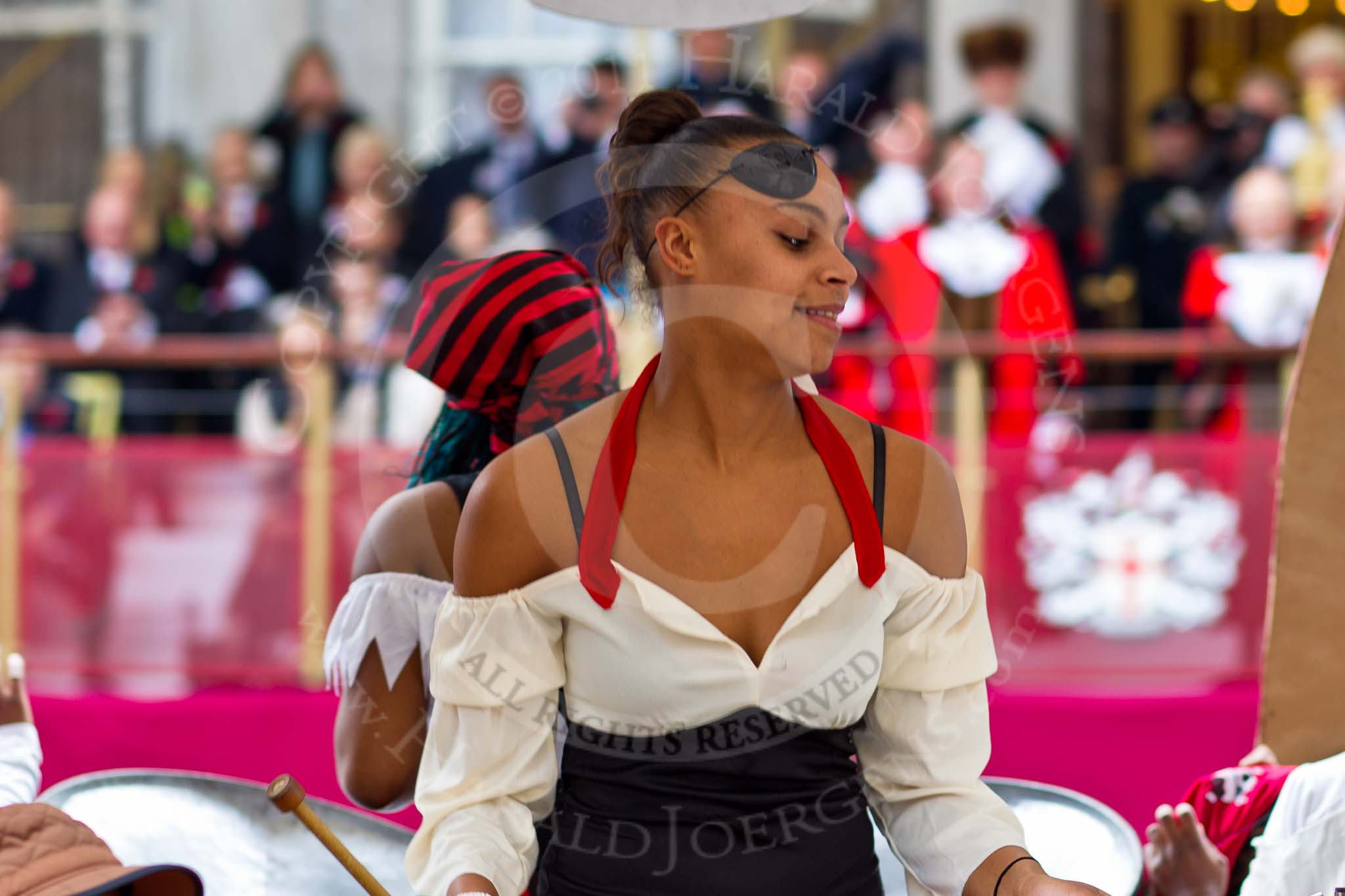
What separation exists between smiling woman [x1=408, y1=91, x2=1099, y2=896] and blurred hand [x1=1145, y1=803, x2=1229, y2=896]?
138mm

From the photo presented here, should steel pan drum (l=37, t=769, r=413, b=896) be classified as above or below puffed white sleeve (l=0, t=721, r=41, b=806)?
below

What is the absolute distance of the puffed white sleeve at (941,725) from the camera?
4.22ft

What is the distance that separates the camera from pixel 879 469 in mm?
1304

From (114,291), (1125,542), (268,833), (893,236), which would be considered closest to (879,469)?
(268,833)

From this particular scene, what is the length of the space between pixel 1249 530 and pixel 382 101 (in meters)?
4.99

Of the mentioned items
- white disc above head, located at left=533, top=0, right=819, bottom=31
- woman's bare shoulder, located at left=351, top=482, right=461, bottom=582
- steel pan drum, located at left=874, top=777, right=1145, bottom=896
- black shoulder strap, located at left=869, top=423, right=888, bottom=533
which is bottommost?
steel pan drum, located at left=874, top=777, right=1145, bottom=896

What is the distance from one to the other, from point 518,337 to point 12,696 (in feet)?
1.91

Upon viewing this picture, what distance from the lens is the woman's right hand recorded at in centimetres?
120

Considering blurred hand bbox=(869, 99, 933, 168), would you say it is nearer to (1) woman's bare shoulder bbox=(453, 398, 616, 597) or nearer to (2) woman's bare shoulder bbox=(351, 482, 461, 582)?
(2) woman's bare shoulder bbox=(351, 482, 461, 582)

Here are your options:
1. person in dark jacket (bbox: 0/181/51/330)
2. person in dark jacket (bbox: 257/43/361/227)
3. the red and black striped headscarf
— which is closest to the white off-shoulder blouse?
the red and black striped headscarf

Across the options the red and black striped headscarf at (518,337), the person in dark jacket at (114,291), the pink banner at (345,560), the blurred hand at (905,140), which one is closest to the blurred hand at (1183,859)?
the red and black striped headscarf at (518,337)

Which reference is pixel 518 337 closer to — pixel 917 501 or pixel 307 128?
pixel 917 501

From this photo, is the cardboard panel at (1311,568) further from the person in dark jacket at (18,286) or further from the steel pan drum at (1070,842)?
the person in dark jacket at (18,286)

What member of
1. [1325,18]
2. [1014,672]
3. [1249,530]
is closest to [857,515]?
[1014,672]
